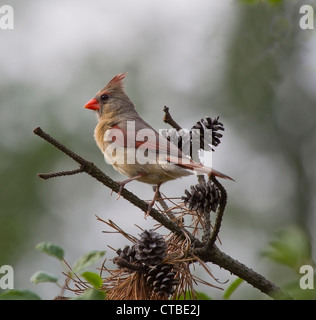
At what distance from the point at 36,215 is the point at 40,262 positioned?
63cm

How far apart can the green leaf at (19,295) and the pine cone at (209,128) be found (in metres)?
1.37

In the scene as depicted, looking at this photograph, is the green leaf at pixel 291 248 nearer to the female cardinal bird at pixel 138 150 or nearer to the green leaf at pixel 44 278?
the green leaf at pixel 44 278

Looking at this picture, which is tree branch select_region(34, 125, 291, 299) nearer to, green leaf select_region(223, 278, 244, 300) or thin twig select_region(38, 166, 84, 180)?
thin twig select_region(38, 166, 84, 180)

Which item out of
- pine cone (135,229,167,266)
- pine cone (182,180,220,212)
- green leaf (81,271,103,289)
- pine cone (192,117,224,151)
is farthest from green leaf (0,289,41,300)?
pine cone (192,117,224,151)

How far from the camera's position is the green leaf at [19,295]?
1.60 meters

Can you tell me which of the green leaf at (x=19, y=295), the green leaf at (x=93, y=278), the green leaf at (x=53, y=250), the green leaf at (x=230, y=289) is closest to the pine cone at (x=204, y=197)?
the green leaf at (x=230, y=289)

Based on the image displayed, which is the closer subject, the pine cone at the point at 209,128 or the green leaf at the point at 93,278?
the green leaf at the point at 93,278

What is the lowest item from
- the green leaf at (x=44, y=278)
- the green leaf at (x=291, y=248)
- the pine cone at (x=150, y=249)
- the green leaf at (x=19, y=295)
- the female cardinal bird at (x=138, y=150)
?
the green leaf at (x=19, y=295)

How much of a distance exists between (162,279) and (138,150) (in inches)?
54.9

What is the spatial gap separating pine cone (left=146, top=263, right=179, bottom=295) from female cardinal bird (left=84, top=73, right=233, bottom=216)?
0.45 meters

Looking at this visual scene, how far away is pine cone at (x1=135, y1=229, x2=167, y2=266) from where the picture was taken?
93.0 inches

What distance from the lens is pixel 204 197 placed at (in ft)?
8.50

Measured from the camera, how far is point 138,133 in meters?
3.84
